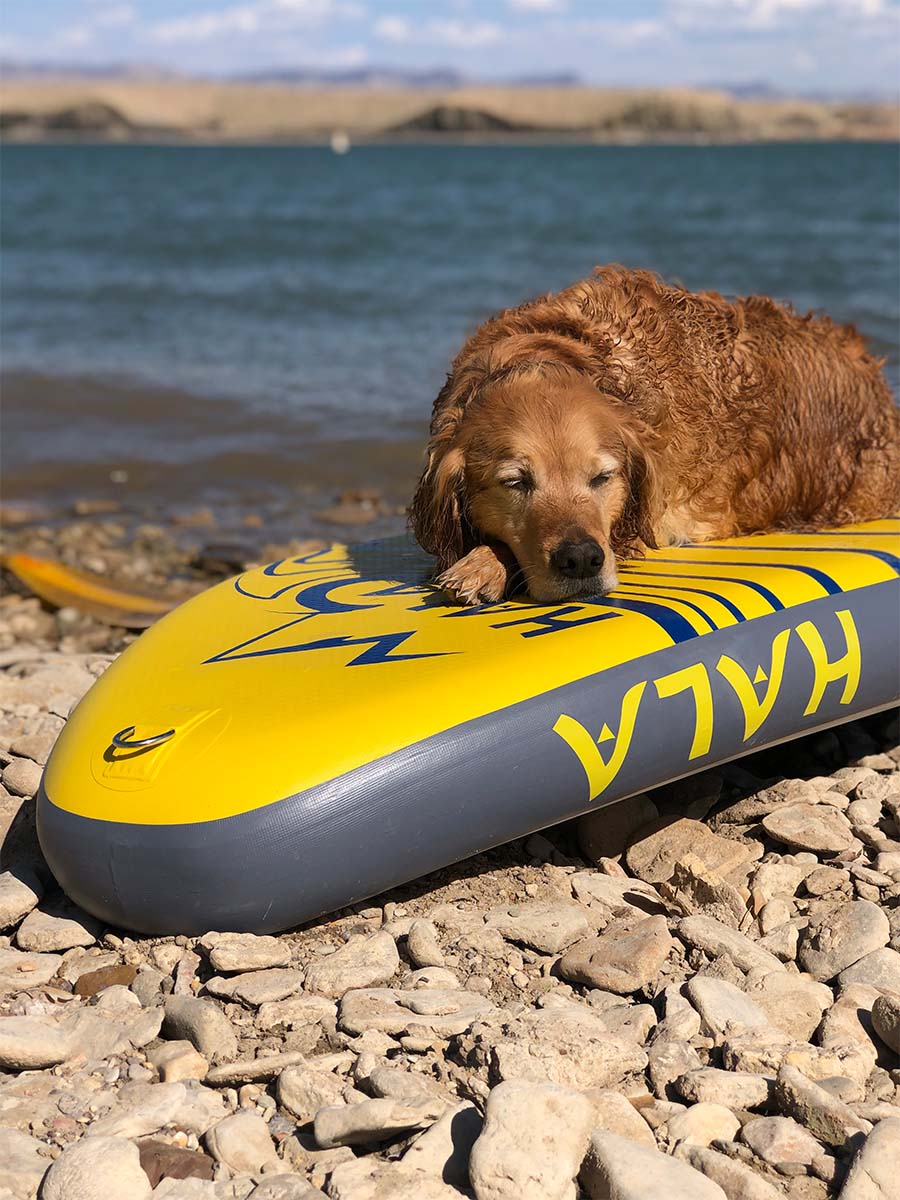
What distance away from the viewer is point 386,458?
973cm

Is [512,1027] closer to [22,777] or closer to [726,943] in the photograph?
[726,943]

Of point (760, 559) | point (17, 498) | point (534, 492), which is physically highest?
point (534, 492)

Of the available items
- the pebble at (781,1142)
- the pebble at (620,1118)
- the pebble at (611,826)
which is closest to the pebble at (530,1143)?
the pebble at (620,1118)

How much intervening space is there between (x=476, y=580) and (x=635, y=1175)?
2.04m

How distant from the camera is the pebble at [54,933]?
10.8 ft

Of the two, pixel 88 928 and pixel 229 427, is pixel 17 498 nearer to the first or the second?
pixel 229 427

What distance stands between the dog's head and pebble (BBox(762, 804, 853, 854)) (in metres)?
0.82

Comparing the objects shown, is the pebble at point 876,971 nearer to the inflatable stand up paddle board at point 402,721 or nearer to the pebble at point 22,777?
the inflatable stand up paddle board at point 402,721

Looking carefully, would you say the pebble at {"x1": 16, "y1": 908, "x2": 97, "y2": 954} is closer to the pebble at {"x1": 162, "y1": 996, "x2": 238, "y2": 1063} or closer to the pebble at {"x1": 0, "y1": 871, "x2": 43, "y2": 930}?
the pebble at {"x1": 0, "y1": 871, "x2": 43, "y2": 930}

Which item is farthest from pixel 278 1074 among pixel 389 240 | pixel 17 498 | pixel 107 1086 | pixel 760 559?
pixel 389 240

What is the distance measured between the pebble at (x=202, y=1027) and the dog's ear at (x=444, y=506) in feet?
5.94

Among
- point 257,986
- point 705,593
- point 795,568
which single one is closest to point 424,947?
point 257,986

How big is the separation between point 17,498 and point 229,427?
2.33 meters

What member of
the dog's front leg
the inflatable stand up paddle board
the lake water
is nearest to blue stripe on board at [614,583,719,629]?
the inflatable stand up paddle board
